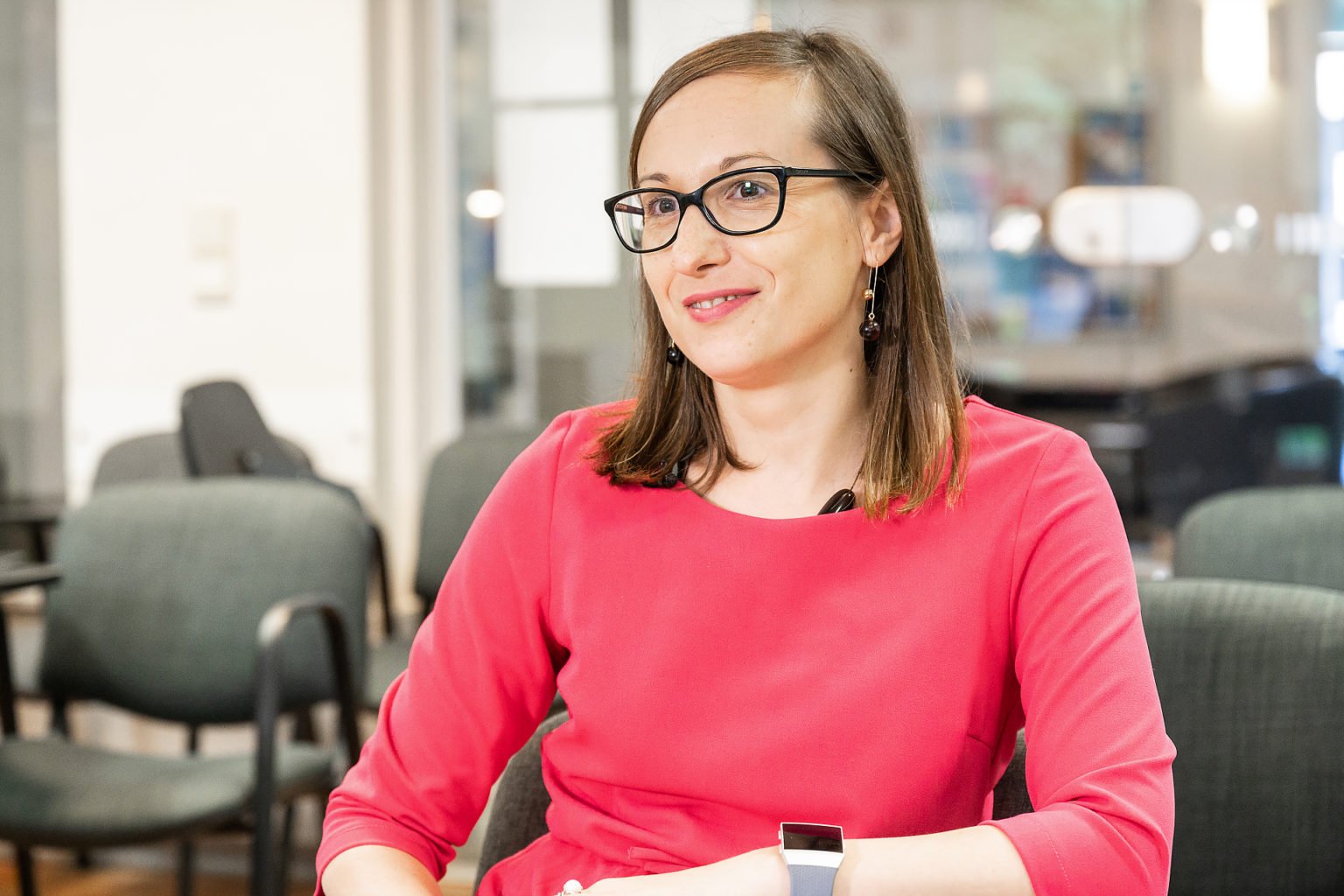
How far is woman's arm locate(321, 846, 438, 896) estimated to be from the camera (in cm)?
116

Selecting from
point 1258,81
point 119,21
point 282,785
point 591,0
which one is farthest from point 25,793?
point 1258,81

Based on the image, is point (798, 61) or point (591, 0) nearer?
point (798, 61)

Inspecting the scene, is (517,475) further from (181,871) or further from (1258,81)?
(1258,81)

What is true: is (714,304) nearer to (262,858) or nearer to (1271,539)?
(1271,539)

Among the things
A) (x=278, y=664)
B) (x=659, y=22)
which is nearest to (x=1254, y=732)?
(x=278, y=664)

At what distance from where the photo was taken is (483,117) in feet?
13.4

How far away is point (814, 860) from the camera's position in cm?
101

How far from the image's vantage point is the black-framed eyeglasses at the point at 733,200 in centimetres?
120

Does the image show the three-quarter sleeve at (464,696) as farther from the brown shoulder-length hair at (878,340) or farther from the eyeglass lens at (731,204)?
the eyeglass lens at (731,204)

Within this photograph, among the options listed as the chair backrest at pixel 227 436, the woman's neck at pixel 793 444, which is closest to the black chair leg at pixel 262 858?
the chair backrest at pixel 227 436

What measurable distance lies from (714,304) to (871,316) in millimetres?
168

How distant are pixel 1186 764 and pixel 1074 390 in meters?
2.67

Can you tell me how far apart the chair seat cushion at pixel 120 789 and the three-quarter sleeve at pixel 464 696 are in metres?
1.08

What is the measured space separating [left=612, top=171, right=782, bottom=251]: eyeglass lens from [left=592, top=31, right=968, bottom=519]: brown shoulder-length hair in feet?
0.22
